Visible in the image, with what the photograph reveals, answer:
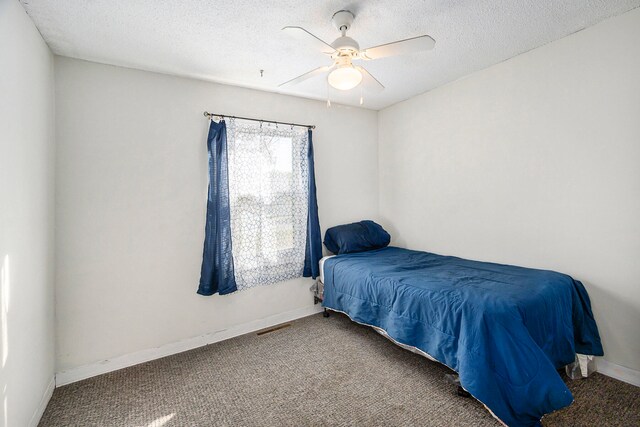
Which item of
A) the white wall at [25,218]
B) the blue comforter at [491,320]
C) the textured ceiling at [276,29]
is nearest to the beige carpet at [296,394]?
the blue comforter at [491,320]

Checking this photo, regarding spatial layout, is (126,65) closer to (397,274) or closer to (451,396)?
(397,274)

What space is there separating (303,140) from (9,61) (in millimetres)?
2298

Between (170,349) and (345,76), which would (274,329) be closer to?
(170,349)

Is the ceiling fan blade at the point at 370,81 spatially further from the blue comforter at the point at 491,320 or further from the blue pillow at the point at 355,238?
the blue pillow at the point at 355,238

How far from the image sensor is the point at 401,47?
1.81 m

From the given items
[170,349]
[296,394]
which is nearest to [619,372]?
[296,394]

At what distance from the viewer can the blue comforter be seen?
1647 mm

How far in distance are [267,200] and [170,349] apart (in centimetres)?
162

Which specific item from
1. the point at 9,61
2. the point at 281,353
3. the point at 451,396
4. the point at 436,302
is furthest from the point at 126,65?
the point at 451,396

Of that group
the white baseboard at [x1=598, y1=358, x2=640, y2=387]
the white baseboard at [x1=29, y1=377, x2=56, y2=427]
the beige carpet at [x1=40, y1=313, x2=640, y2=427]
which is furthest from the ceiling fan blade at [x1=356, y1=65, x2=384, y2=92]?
the white baseboard at [x1=29, y1=377, x2=56, y2=427]

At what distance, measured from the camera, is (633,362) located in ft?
6.74

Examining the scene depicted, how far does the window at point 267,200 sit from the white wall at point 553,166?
1.47 metres

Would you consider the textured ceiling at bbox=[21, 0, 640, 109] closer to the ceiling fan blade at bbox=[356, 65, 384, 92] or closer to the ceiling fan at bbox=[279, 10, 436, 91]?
the ceiling fan at bbox=[279, 10, 436, 91]

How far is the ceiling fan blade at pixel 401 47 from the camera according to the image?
5.65 feet
